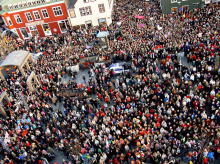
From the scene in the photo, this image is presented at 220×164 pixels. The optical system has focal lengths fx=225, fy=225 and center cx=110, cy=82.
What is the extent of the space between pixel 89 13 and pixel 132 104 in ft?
77.1

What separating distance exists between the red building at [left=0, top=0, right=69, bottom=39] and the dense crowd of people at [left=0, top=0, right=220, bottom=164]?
33.6 feet

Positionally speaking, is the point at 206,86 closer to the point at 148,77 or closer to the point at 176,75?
the point at 176,75

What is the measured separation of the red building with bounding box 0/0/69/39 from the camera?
38.7 metres

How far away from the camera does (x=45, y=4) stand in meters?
38.4

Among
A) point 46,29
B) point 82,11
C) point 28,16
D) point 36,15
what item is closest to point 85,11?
point 82,11

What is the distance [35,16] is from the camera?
39656 mm

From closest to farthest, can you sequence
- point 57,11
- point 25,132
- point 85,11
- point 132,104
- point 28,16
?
point 132,104
point 25,132
point 85,11
point 57,11
point 28,16

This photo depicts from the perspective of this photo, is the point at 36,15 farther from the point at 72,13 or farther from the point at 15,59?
the point at 15,59

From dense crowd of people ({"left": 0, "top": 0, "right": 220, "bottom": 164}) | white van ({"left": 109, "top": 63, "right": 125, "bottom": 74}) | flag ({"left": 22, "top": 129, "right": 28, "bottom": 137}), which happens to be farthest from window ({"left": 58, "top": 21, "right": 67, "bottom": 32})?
flag ({"left": 22, "top": 129, "right": 28, "bottom": 137})

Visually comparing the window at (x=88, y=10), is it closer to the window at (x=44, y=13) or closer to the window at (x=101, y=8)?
the window at (x=101, y=8)

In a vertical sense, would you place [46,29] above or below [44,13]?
below

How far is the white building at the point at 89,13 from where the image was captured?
3728 centimetres

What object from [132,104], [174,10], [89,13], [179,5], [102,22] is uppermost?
[89,13]

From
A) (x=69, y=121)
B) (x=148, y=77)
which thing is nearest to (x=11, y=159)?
(x=69, y=121)
